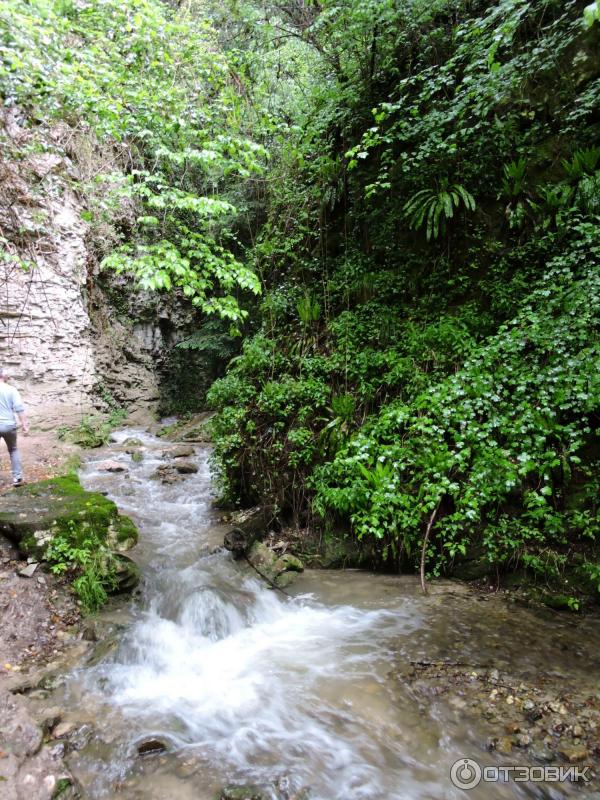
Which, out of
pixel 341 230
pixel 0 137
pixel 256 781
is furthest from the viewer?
pixel 341 230

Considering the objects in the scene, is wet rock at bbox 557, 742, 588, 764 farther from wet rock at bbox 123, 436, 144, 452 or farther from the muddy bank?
wet rock at bbox 123, 436, 144, 452

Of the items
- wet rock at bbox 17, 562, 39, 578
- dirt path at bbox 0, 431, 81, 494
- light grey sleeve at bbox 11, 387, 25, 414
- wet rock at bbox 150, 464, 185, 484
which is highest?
light grey sleeve at bbox 11, 387, 25, 414

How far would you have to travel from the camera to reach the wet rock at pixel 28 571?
14.3 feet

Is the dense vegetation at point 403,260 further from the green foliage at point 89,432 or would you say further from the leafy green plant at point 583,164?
the green foliage at point 89,432

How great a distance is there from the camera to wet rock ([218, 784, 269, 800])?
2.53 meters

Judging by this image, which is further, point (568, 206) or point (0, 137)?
point (0, 137)

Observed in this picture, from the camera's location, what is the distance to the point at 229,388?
731 centimetres

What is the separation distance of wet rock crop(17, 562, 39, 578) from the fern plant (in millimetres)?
6509

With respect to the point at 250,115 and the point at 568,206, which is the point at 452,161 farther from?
the point at 250,115

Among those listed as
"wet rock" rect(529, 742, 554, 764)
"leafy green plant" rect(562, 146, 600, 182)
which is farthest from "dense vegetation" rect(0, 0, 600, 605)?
"wet rock" rect(529, 742, 554, 764)

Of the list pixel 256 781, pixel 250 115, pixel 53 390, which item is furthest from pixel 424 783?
pixel 53 390

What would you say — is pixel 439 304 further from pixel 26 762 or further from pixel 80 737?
pixel 26 762

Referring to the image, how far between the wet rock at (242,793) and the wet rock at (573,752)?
1896mm

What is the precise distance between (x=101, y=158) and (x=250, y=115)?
3.26m
